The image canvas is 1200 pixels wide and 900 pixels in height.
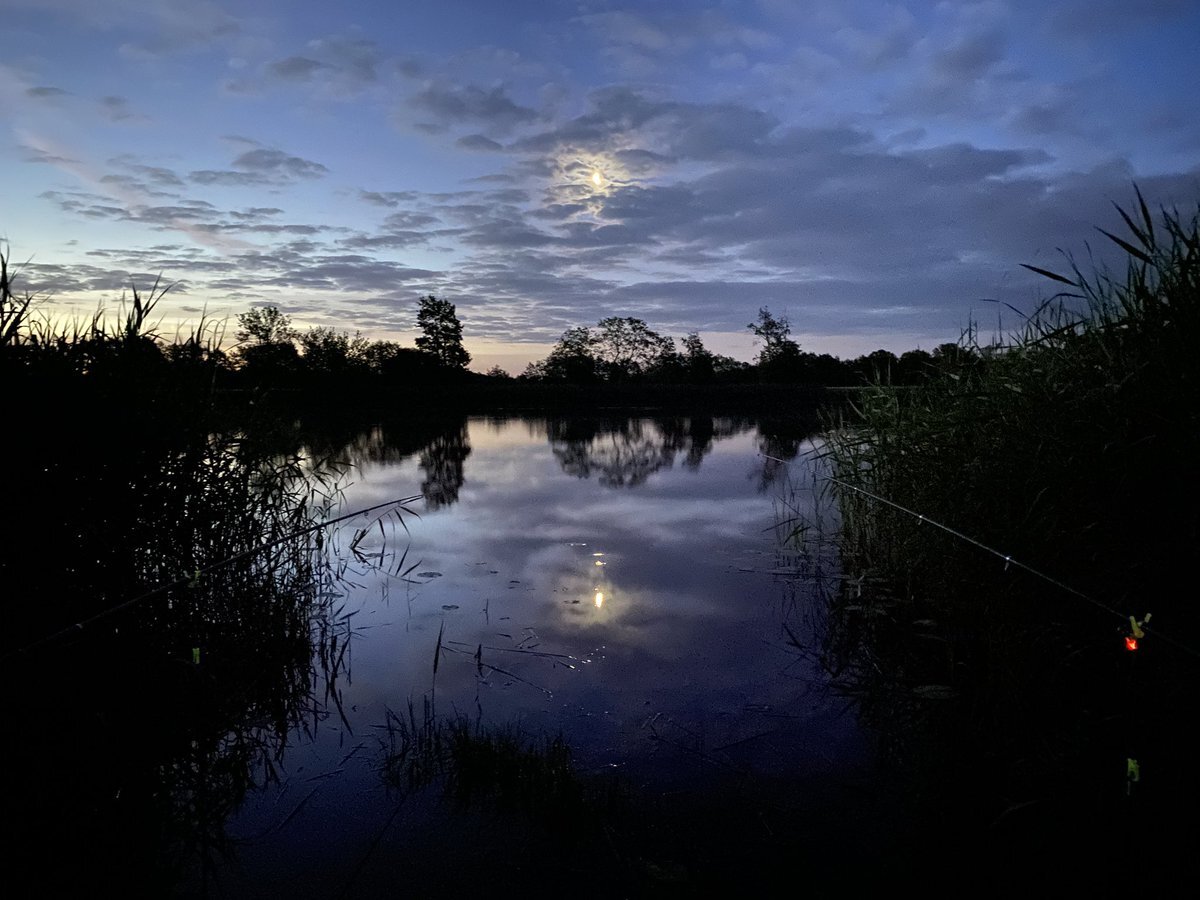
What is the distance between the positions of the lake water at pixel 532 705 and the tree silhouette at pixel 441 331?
65.2 metres

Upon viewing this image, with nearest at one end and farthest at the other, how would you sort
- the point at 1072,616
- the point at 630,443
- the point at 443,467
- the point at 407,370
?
the point at 1072,616
the point at 443,467
the point at 630,443
the point at 407,370

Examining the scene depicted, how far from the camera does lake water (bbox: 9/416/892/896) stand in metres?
3.55

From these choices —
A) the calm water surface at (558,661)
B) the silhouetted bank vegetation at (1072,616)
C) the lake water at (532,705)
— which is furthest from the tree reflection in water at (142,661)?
the silhouetted bank vegetation at (1072,616)

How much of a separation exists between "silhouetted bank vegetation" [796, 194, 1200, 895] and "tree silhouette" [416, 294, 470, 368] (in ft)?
234

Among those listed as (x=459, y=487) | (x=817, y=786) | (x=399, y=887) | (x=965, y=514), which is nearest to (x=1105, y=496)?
(x=965, y=514)

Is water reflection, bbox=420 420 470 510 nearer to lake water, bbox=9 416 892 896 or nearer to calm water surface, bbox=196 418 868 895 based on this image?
calm water surface, bbox=196 418 868 895

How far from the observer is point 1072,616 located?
451 centimetres

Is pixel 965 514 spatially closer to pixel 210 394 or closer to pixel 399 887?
pixel 399 887

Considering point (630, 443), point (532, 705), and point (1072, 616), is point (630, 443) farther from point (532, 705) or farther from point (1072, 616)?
point (1072, 616)

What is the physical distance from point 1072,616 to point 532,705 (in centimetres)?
367

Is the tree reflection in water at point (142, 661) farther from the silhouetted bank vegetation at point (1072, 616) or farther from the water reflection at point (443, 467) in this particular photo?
the water reflection at point (443, 467)

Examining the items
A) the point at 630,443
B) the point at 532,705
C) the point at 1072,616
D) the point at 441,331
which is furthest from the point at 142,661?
the point at 441,331

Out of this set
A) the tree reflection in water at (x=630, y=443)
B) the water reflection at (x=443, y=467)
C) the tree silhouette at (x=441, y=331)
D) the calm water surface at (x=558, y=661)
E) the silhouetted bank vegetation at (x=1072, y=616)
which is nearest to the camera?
the silhouetted bank vegetation at (x=1072, y=616)

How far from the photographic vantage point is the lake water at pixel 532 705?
3549 mm
